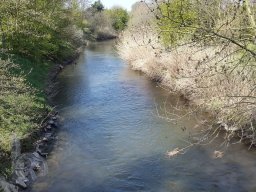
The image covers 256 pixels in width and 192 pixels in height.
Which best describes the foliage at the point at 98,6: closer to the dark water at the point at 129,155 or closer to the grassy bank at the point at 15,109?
the dark water at the point at 129,155

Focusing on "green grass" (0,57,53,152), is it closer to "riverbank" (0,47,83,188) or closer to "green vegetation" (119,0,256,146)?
"riverbank" (0,47,83,188)

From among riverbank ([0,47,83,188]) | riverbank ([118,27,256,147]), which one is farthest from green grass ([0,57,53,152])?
riverbank ([118,27,256,147])

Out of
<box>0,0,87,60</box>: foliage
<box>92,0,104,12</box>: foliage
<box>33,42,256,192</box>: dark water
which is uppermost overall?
<box>92,0,104,12</box>: foliage

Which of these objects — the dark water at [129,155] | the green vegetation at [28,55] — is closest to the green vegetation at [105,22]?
the green vegetation at [28,55]

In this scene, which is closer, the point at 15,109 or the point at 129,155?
the point at 129,155

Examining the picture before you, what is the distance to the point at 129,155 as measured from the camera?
13242 millimetres

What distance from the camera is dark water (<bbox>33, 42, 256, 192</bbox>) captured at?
36.9 ft

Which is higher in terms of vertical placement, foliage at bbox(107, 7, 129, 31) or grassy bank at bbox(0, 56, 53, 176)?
foliage at bbox(107, 7, 129, 31)

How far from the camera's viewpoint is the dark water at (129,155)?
36.9 ft

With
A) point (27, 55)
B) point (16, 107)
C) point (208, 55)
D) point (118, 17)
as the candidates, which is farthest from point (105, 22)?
point (16, 107)

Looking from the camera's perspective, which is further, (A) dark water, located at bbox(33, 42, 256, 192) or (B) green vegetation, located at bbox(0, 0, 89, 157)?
(B) green vegetation, located at bbox(0, 0, 89, 157)

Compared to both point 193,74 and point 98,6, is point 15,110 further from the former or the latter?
point 98,6

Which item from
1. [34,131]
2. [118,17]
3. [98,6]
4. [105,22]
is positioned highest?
[98,6]

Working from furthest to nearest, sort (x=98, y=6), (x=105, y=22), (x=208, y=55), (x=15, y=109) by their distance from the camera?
(x=98, y=6) < (x=105, y=22) < (x=208, y=55) < (x=15, y=109)
